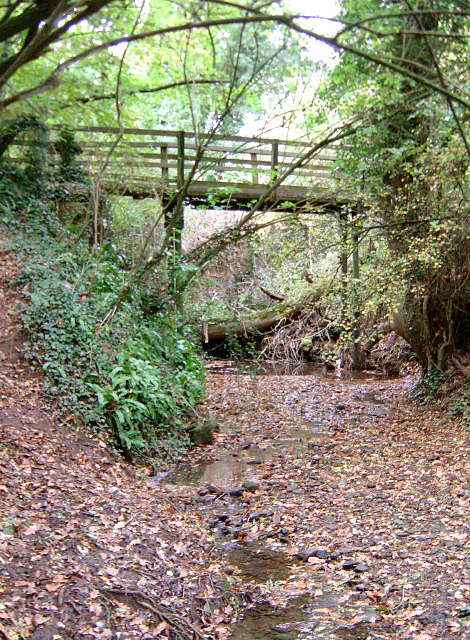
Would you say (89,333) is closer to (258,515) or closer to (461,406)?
(258,515)

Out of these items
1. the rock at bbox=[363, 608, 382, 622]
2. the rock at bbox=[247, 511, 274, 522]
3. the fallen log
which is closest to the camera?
the rock at bbox=[363, 608, 382, 622]

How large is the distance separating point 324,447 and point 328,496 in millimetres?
2194

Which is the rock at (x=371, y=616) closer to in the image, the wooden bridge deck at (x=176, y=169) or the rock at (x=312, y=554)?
the rock at (x=312, y=554)

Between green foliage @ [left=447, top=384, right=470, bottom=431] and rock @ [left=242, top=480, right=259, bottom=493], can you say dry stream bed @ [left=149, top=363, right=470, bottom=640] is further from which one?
green foliage @ [left=447, top=384, right=470, bottom=431]

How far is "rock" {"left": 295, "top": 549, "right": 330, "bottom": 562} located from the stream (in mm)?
11

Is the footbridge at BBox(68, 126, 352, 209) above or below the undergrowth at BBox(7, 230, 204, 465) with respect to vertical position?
above

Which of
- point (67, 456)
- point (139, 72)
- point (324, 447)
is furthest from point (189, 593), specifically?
point (139, 72)

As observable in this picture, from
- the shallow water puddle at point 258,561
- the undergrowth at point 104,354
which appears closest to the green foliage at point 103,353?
the undergrowth at point 104,354

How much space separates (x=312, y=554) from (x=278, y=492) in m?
1.75

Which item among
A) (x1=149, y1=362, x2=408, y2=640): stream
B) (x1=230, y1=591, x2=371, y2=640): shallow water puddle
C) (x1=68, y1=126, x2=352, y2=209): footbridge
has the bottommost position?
(x1=149, y1=362, x2=408, y2=640): stream

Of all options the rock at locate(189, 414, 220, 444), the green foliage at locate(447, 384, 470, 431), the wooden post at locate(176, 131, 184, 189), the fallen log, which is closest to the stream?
the rock at locate(189, 414, 220, 444)

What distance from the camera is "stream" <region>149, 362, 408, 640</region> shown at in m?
4.39

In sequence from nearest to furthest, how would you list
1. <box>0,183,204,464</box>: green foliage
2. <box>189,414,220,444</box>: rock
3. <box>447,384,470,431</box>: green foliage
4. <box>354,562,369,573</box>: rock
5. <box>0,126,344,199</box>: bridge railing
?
<box>354,562,369,573</box>: rock
<box>0,183,204,464</box>: green foliage
<box>189,414,220,444</box>: rock
<box>447,384,470,431</box>: green foliage
<box>0,126,344,199</box>: bridge railing

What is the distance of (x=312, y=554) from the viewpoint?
547 cm
